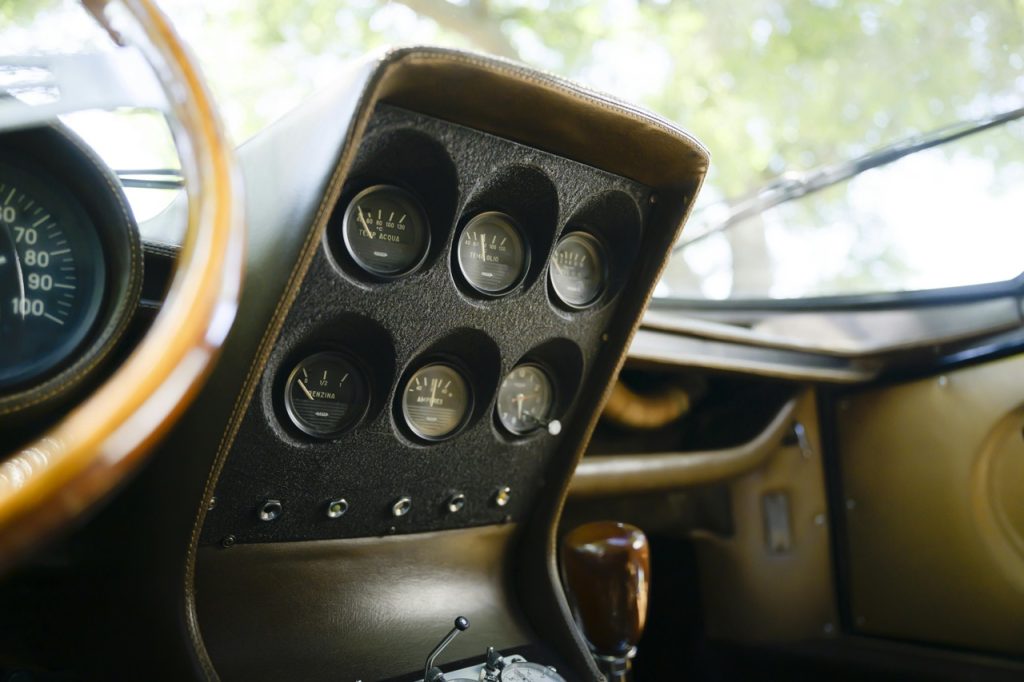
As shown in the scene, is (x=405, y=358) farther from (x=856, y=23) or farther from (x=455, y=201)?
(x=856, y=23)

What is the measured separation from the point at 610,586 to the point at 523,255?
2.17ft

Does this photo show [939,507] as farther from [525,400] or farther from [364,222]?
[364,222]

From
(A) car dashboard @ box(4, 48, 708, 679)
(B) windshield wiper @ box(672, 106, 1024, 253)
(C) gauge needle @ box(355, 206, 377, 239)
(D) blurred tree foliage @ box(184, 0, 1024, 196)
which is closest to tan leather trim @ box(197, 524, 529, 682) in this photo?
(A) car dashboard @ box(4, 48, 708, 679)

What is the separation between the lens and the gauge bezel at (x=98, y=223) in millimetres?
1123

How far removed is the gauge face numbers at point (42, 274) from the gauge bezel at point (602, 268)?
0.84m

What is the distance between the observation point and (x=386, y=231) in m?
1.50

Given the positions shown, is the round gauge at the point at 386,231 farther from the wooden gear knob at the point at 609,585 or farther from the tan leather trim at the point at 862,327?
the tan leather trim at the point at 862,327

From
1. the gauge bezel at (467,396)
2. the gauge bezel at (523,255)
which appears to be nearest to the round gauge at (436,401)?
the gauge bezel at (467,396)

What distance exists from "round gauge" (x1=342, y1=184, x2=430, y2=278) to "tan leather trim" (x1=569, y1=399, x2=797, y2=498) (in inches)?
34.0

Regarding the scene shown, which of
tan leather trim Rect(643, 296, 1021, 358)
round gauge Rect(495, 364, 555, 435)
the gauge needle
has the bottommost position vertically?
round gauge Rect(495, 364, 555, 435)

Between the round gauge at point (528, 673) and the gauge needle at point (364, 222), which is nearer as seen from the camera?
the gauge needle at point (364, 222)

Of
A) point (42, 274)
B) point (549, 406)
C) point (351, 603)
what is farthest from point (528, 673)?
point (42, 274)

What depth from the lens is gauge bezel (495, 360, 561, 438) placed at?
1.76 meters

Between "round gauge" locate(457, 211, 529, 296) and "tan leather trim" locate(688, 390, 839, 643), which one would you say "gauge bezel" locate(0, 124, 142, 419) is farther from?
"tan leather trim" locate(688, 390, 839, 643)
